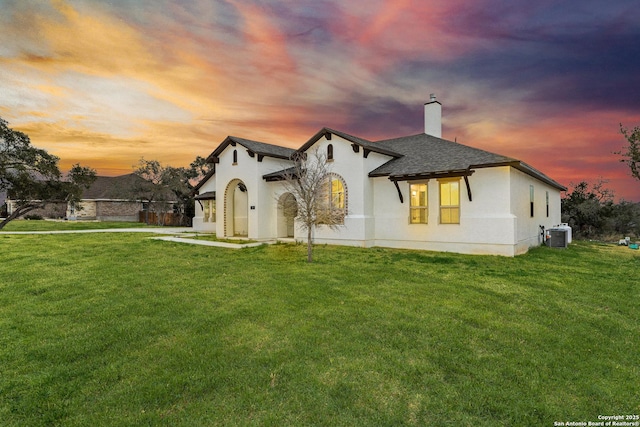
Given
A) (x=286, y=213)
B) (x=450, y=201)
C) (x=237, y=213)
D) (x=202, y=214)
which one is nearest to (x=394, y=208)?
(x=450, y=201)

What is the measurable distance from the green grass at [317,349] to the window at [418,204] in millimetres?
6018

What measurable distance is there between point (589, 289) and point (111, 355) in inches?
420

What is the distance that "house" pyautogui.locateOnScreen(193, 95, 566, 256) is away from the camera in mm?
13531

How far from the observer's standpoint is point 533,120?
18969mm

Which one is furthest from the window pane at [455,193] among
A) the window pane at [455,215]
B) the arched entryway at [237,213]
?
the arched entryway at [237,213]

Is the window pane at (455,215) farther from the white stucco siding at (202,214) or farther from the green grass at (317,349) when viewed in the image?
the white stucco siding at (202,214)

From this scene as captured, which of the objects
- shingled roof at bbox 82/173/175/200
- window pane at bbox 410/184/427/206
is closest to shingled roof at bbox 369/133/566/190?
window pane at bbox 410/184/427/206

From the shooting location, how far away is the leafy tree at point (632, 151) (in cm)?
1833

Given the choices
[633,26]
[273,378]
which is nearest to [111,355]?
[273,378]

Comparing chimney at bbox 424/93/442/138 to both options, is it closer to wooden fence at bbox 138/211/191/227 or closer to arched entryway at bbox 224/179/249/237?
arched entryway at bbox 224/179/249/237

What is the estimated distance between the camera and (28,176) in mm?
12852

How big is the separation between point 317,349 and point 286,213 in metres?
15.7

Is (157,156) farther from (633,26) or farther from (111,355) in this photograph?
(633,26)

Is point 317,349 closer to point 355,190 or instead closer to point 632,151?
point 355,190
